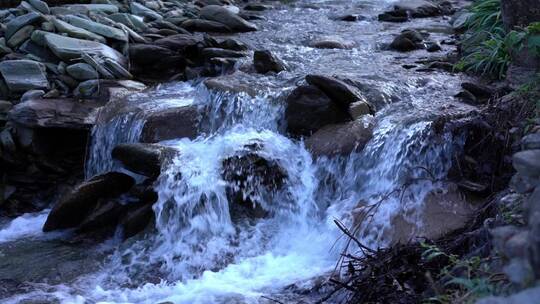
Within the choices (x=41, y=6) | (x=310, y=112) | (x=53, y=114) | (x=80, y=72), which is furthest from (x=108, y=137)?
(x=41, y=6)

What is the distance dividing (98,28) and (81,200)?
113 inches

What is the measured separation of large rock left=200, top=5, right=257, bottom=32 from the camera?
9531 millimetres

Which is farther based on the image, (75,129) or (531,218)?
(75,129)

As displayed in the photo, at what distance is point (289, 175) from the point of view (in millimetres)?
5578

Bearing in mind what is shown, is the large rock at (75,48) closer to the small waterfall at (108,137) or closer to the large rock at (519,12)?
the small waterfall at (108,137)

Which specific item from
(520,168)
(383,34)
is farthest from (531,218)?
(383,34)

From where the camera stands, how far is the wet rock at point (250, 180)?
18.0ft

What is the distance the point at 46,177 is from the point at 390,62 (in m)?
4.16

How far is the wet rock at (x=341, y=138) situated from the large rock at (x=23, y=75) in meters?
2.98

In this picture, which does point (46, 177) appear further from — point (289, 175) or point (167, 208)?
point (289, 175)

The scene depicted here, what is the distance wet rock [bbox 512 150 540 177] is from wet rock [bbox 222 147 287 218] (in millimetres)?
3102

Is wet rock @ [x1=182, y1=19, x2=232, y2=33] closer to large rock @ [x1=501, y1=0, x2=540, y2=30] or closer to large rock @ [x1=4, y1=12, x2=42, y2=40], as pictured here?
large rock @ [x1=4, y1=12, x2=42, y2=40]

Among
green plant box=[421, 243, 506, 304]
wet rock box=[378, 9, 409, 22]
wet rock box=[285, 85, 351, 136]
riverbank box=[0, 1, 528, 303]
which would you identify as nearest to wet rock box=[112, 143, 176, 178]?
riverbank box=[0, 1, 528, 303]

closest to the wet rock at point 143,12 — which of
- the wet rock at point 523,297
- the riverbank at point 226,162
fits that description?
the riverbank at point 226,162
